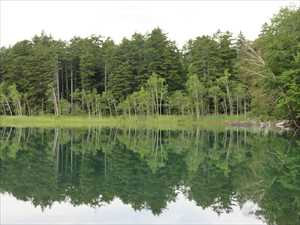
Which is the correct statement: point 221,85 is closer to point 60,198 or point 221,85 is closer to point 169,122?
Result: point 169,122

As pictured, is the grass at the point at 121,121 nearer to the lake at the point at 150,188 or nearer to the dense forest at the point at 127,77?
the dense forest at the point at 127,77

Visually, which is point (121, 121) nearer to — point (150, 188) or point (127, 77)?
point (127, 77)

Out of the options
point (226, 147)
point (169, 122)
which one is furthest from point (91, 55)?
point (226, 147)

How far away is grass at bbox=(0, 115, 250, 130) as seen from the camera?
54.8m

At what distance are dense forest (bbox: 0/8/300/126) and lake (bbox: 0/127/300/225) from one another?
3725 cm

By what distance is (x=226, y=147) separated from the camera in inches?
1001

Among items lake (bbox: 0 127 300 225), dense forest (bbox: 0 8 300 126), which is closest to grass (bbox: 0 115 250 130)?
dense forest (bbox: 0 8 300 126)

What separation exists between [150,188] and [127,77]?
55.2 meters

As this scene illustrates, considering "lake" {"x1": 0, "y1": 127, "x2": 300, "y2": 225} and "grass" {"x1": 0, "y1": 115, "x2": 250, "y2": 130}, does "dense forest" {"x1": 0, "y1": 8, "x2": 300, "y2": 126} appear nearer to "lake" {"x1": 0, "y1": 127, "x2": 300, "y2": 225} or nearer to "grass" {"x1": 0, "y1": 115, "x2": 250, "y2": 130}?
"grass" {"x1": 0, "y1": 115, "x2": 250, "y2": 130}

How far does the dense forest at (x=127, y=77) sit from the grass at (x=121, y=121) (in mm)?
1479

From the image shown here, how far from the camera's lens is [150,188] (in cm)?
1293

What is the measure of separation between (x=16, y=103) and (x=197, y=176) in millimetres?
55522

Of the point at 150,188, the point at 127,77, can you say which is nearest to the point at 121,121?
the point at 127,77

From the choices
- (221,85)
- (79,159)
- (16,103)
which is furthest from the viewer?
(16,103)
